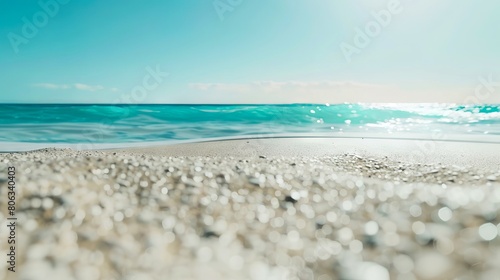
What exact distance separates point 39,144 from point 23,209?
32.7 feet

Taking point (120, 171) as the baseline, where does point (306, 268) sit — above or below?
below

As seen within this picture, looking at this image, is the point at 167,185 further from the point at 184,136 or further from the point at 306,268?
the point at 184,136

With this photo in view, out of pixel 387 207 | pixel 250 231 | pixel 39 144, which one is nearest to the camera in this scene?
pixel 250 231

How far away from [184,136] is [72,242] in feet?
37.2

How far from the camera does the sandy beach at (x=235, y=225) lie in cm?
184

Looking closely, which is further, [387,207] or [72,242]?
[387,207]

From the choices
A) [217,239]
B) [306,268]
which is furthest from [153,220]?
[306,268]

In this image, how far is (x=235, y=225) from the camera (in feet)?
7.97

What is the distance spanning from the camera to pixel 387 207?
2730 mm

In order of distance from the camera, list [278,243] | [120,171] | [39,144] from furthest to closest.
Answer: [39,144] < [120,171] < [278,243]

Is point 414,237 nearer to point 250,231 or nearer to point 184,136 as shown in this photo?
point 250,231

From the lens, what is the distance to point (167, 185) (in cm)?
316

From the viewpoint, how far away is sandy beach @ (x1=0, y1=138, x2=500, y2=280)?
184 cm

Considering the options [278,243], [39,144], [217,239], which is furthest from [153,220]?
[39,144]
